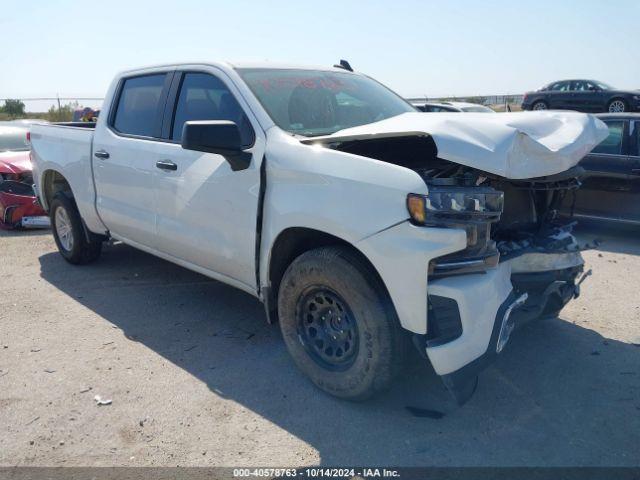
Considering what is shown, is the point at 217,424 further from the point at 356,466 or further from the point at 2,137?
the point at 2,137

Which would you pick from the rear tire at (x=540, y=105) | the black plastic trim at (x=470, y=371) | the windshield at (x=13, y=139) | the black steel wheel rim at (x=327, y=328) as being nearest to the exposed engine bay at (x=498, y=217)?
the black plastic trim at (x=470, y=371)

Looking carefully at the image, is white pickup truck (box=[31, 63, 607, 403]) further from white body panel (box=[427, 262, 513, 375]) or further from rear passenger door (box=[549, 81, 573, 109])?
rear passenger door (box=[549, 81, 573, 109])

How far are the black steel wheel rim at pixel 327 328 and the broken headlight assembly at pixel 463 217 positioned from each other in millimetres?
668

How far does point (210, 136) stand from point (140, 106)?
1865mm

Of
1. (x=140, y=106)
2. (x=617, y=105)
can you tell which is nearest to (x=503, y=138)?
(x=140, y=106)

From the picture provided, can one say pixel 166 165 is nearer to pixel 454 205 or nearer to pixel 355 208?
pixel 355 208

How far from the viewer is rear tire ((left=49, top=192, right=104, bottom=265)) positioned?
238 inches

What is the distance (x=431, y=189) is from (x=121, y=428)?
2.15 metres

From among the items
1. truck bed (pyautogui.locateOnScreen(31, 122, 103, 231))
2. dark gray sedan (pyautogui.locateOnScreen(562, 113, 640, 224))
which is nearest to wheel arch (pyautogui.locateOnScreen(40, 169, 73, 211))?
truck bed (pyautogui.locateOnScreen(31, 122, 103, 231))

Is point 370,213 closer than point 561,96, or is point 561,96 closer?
point 370,213

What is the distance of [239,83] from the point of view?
393 cm

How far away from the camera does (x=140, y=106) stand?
16.3 feet

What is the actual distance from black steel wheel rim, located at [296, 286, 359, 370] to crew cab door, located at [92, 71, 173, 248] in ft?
5.71

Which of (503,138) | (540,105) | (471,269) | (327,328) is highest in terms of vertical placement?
(503,138)
